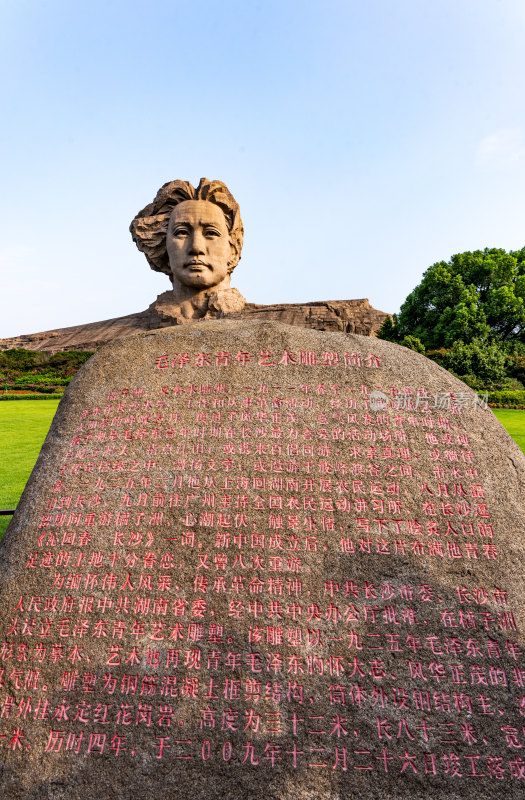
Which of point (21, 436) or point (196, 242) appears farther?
point (21, 436)

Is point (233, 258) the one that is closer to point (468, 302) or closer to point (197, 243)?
point (197, 243)

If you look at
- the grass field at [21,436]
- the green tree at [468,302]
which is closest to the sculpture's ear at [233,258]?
the grass field at [21,436]

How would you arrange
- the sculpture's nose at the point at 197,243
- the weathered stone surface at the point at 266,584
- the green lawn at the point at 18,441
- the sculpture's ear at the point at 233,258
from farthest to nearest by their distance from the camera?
the green lawn at the point at 18,441 < the sculpture's ear at the point at 233,258 < the sculpture's nose at the point at 197,243 < the weathered stone surface at the point at 266,584

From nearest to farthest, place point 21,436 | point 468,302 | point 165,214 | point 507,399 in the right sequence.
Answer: point 165,214, point 21,436, point 507,399, point 468,302

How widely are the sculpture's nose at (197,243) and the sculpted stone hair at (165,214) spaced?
0.40m

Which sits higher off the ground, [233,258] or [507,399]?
[233,258]

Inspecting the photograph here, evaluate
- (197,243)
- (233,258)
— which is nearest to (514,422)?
(233,258)

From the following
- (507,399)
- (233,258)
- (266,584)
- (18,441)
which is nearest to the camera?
(266,584)

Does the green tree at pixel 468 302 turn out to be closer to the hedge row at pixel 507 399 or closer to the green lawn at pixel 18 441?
the hedge row at pixel 507 399

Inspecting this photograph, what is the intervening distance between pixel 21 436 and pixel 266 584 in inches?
297

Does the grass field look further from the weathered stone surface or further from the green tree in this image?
the green tree

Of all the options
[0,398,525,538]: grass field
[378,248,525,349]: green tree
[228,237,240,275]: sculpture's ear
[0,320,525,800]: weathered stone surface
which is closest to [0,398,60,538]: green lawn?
[0,398,525,538]: grass field

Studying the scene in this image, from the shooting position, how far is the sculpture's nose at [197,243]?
4.70 metres

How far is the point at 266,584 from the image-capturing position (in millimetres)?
2152
